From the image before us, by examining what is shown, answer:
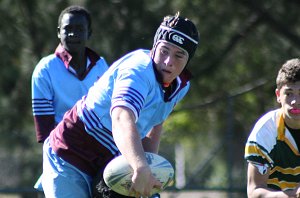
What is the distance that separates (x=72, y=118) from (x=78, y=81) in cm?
183

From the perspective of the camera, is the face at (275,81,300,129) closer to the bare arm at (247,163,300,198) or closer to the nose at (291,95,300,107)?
the nose at (291,95,300,107)

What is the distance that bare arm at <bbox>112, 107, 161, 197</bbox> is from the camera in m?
4.64

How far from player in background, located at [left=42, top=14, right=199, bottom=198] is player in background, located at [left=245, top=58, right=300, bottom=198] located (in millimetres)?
566

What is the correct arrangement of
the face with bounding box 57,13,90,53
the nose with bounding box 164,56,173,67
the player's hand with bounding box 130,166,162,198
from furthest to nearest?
1. the face with bounding box 57,13,90,53
2. the nose with bounding box 164,56,173,67
3. the player's hand with bounding box 130,166,162,198

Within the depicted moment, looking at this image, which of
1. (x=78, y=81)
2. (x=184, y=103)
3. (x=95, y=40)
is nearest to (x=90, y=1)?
(x=95, y=40)

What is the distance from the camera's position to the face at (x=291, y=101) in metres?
5.61

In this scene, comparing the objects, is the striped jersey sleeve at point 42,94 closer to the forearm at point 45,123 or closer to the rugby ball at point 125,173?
the forearm at point 45,123

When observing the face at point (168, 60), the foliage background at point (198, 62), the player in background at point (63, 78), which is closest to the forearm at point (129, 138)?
the face at point (168, 60)

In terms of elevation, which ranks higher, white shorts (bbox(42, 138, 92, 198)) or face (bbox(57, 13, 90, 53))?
face (bbox(57, 13, 90, 53))

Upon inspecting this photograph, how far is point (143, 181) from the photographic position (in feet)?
15.3

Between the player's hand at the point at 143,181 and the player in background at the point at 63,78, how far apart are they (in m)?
2.40

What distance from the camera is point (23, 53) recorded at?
1361cm

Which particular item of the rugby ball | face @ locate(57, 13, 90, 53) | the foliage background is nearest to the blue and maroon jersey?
face @ locate(57, 13, 90, 53)

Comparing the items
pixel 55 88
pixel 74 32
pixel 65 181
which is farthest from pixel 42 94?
pixel 65 181
